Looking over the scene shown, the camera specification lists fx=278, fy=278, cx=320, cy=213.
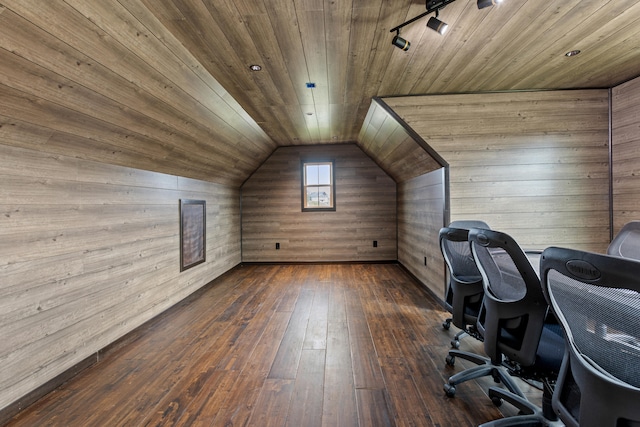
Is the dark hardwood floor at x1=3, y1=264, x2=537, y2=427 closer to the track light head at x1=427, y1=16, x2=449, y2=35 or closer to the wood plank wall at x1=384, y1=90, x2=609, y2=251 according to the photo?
the wood plank wall at x1=384, y1=90, x2=609, y2=251

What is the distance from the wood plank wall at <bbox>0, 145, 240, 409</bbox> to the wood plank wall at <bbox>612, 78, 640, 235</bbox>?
16.9 ft

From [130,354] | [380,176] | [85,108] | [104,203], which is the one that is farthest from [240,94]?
[380,176]

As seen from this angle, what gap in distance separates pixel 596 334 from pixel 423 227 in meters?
3.35

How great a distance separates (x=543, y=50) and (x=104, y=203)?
3.96 metres

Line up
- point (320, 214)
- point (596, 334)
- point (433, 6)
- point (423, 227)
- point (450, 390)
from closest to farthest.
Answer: point (596, 334) → point (433, 6) → point (450, 390) → point (423, 227) → point (320, 214)

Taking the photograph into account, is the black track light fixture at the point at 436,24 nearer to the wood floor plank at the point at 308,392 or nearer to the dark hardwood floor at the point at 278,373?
the dark hardwood floor at the point at 278,373

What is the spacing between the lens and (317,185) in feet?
20.4

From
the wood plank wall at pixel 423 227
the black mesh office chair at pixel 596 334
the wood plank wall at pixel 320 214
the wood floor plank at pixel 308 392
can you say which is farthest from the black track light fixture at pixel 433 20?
the wood plank wall at pixel 320 214

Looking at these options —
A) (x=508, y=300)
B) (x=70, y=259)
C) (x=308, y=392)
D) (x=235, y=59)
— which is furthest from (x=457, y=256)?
(x=70, y=259)

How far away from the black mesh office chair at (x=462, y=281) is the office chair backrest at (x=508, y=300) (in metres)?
0.16

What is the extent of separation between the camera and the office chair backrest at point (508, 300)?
1.34m

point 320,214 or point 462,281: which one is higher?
point 320,214

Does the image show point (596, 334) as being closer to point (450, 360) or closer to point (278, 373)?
point (450, 360)

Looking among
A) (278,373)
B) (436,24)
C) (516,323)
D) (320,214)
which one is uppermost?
→ (436,24)
